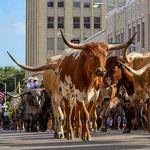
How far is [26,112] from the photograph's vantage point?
30.1 meters

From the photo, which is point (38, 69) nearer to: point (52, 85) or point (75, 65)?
point (52, 85)

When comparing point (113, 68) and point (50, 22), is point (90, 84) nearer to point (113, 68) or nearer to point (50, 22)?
point (113, 68)

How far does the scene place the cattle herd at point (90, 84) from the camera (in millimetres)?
18141

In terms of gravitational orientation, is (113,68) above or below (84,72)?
above

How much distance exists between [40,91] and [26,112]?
1722 millimetres

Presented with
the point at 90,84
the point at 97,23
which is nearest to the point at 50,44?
the point at 97,23

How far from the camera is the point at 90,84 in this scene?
719 inches

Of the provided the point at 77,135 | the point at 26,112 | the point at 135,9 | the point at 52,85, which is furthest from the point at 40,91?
the point at 135,9

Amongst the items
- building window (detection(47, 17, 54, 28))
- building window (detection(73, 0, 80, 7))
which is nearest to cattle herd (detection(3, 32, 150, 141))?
building window (detection(47, 17, 54, 28))

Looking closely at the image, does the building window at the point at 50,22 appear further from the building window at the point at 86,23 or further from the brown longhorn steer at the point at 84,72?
the brown longhorn steer at the point at 84,72

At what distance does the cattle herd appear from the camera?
18.1m

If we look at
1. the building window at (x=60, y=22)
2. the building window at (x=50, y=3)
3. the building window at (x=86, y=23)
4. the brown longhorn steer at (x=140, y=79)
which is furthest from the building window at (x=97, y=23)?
the brown longhorn steer at (x=140, y=79)

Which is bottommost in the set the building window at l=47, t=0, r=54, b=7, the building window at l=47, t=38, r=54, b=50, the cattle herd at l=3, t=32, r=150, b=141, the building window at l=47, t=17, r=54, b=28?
the cattle herd at l=3, t=32, r=150, b=141

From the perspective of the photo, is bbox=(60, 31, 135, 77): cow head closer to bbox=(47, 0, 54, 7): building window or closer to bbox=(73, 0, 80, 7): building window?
bbox=(47, 0, 54, 7): building window
